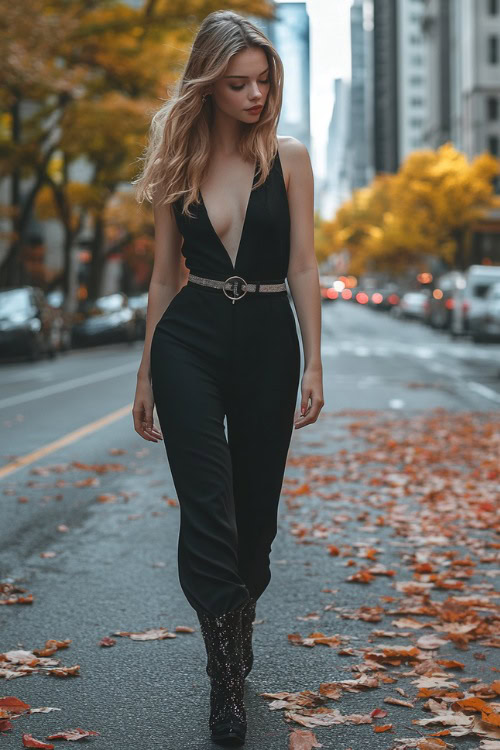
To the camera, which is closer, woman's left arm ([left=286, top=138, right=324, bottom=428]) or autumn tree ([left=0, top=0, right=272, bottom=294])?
woman's left arm ([left=286, top=138, right=324, bottom=428])

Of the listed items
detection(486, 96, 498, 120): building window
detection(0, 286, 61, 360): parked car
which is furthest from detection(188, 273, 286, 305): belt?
detection(486, 96, 498, 120): building window

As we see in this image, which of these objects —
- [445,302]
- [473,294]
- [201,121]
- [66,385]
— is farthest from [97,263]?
[201,121]

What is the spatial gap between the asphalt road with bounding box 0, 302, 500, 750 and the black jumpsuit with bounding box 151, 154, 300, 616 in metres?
0.54

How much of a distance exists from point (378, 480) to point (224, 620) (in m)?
6.12

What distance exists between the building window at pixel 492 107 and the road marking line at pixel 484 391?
73.7m

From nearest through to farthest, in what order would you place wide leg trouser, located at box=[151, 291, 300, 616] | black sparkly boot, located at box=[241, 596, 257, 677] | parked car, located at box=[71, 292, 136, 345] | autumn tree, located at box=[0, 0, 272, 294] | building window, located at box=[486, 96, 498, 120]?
wide leg trouser, located at box=[151, 291, 300, 616] → black sparkly boot, located at box=[241, 596, 257, 677] → autumn tree, located at box=[0, 0, 272, 294] → parked car, located at box=[71, 292, 136, 345] → building window, located at box=[486, 96, 498, 120]

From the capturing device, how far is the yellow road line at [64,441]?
34.2 ft

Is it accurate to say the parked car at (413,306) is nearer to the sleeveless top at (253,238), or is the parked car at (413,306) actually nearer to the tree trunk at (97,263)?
the tree trunk at (97,263)

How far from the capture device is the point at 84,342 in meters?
35.6

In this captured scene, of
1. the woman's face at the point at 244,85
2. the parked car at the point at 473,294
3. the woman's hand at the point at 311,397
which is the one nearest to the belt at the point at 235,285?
the woman's hand at the point at 311,397

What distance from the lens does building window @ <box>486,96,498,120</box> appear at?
91312 mm

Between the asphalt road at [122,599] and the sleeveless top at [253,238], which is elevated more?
the sleeveless top at [253,238]

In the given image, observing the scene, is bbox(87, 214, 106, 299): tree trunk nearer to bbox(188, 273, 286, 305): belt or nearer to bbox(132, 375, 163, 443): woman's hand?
bbox(132, 375, 163, 443): woman's hand

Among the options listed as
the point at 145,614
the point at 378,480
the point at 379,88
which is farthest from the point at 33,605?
the point at 379,88
